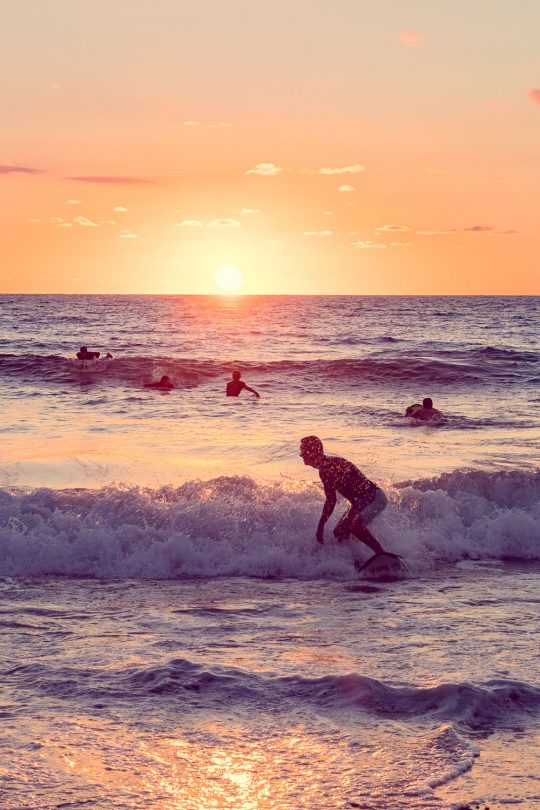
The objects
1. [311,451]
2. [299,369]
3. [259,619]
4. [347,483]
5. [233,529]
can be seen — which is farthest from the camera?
[299,369]

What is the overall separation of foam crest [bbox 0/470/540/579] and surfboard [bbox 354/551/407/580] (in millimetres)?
315

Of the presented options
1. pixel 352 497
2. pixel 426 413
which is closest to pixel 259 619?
pixel 352 497

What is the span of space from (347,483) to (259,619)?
282 cm

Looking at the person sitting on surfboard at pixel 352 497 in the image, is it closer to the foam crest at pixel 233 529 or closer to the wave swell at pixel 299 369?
the foam crest at pixel 233 529

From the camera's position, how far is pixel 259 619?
9.07 m

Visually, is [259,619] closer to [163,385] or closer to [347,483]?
[347,483]

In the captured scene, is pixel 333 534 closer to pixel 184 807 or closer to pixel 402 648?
pixel 402 648

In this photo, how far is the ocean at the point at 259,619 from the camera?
18.5 ft

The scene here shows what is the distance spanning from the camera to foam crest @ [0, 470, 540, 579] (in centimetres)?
1149

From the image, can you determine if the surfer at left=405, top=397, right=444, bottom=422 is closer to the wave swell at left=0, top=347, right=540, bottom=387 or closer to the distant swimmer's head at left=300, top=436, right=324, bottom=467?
the wave swell at left=0, top=347, right=540, bottom=387

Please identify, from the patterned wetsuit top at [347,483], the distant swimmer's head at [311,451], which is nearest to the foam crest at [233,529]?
the patterned wetsuit top at [347,483]

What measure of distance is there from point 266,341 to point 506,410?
33.4 meters

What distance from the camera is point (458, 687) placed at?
6848 millimetres

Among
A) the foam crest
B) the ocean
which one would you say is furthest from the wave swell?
the foam crest
